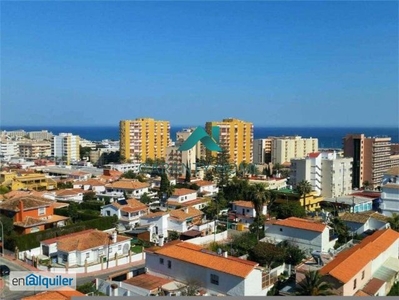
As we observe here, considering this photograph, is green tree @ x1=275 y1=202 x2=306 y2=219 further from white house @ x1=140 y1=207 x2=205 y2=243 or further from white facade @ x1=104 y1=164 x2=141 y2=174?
white facade @ x1=104 y1=164 x2=141 y2=174

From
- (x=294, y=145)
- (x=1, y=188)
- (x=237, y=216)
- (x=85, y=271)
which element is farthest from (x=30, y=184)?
(x=294, y=145)

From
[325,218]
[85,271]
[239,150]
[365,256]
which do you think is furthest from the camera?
[239,150]

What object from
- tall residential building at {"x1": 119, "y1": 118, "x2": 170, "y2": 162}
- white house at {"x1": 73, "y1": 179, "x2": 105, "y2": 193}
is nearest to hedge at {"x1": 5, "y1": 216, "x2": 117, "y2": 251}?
white house at {"x1": 73, "y1": 179, "x2": 105, "y2": 193}

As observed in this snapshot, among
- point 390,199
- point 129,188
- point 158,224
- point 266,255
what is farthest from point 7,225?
point 390,199

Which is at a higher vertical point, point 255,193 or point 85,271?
point 255,193

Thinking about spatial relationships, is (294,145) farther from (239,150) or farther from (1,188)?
(1,188)

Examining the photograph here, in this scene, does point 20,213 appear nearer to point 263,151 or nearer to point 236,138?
point 236,138

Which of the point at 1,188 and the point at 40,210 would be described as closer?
the point at 40,210
